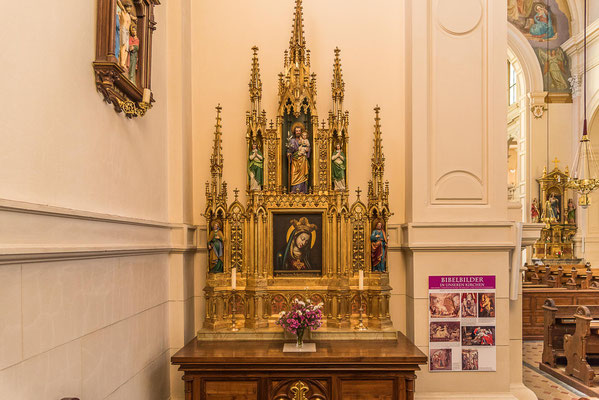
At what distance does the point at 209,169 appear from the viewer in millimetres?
5656

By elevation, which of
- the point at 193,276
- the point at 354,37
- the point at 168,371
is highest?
the point at 354,37

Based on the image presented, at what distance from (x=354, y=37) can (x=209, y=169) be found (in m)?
2.22

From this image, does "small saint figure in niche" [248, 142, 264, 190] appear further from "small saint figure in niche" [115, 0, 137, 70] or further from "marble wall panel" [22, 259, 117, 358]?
"marble wall panel" [22, 259, 117, 358]

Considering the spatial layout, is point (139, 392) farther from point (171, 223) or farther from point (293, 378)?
point (171, 223)

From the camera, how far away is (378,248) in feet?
17.0

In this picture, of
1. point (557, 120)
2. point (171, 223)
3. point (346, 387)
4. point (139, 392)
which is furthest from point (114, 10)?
point (557, 120)

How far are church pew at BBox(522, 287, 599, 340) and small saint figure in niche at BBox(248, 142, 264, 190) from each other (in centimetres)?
711


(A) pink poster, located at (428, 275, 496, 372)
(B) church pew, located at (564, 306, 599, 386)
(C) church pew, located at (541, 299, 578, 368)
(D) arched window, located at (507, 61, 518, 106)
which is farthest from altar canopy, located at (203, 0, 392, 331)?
(D) arched window, located at (507, 61, 518, 106)

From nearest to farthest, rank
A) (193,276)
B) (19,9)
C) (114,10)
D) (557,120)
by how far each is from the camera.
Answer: (19,9) → (114,10) → (193,276) → (557,120)

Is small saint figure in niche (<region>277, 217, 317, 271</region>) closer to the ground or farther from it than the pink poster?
farther from it

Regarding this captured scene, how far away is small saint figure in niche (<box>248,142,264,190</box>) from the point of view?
17.3 feet

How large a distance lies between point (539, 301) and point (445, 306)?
596 cm

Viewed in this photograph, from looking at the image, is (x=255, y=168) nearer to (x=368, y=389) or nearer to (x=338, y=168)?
(x=338, y=168)

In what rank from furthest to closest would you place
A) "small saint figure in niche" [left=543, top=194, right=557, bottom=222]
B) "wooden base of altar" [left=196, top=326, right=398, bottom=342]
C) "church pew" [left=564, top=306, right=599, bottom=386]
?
"small saint figure in niche" [left=543, top=194, right=557, bottom=222] → "church pew" [left=564, top=306, right=599, bottom=386] → "wooden base of altar" [left=196, top=326, right=398, bottom=342]
